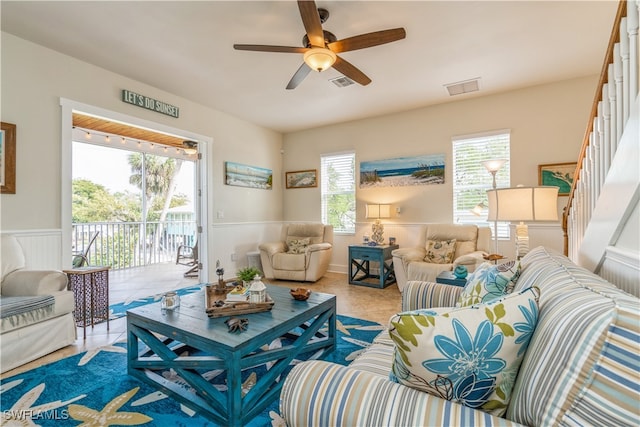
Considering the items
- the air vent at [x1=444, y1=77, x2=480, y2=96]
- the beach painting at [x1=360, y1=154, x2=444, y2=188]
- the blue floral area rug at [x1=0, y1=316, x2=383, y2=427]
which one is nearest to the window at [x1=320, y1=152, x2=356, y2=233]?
the beach painting at [x1=360, y1=154, x2=444, y2=188]

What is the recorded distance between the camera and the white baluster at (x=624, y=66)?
4.15 ft

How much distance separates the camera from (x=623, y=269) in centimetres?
113

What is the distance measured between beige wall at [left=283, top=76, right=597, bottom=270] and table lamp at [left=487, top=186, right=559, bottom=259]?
7.49ft

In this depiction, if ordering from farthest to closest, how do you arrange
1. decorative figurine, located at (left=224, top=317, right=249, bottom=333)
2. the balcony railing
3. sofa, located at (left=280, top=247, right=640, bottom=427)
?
the balcony railing < decorative figurine, located at (left=224, top=317, right=249, bottom=333) < sofa, located at (left=280, top=247, right=640, bottom=427)

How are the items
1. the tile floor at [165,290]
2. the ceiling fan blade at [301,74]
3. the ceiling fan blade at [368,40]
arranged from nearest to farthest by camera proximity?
the ceiling fan blade at [368,40] → the tile floor at [165,290] → the ceiling fan blade at [301,74]

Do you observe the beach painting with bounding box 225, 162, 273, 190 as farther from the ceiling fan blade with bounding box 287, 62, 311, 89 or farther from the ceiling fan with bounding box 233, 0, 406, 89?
the ceiling fan with bounding box 233, 0, 406, 89

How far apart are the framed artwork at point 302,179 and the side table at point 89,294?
3.49 metres

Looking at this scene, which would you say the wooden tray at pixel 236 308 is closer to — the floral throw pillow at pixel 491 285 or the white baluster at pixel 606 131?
the floral throw pillow at pixel 491 285

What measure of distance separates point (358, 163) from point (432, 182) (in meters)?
1.27

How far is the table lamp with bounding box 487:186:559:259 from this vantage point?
195cm

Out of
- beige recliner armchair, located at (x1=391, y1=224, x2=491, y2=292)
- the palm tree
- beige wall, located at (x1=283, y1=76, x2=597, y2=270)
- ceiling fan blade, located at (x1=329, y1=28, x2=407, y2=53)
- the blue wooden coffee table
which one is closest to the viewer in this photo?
the blue wooden coffee table

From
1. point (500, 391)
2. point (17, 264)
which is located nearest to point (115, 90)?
point (17, 264)

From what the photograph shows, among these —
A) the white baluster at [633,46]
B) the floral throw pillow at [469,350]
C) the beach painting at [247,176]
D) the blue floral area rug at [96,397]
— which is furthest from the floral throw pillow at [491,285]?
the beach painting at [247,176]

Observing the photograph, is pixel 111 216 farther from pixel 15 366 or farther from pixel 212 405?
pixel 212 405
